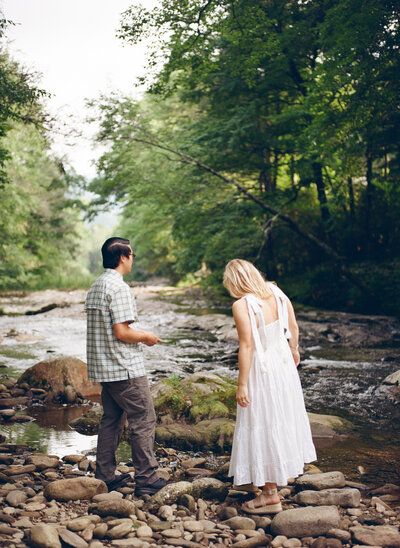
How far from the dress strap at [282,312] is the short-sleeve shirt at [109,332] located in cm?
115

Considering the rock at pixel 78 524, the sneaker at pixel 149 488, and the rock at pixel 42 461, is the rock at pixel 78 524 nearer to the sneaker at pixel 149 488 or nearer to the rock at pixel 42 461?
the sneaker at pixel 149 488

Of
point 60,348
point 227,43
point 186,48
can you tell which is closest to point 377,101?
point 186,48

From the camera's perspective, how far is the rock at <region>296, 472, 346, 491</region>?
4547 millimetres

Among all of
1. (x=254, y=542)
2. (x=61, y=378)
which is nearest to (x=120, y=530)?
(x=254, y=542)

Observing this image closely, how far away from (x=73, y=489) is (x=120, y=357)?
1143mm

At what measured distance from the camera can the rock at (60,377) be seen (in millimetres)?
8469

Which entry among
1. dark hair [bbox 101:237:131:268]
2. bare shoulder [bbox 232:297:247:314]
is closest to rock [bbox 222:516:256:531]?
bare shoulder [bbox 232:297:247:314]

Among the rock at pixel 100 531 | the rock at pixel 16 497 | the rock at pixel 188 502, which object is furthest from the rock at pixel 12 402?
the rock at pixel 100 531

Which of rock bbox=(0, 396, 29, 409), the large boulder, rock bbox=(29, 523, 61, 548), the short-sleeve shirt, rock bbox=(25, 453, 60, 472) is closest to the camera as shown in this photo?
rock bbox=(29, 523, 61, 548)

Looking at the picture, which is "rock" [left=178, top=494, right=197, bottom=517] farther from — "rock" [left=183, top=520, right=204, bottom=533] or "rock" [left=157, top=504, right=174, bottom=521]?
"rock" [left=183, top=520, right=204, bottom=533]

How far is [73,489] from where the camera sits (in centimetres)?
431

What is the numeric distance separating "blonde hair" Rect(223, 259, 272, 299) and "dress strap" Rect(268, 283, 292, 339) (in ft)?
0.24

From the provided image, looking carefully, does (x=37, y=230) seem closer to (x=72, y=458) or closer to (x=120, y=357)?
(x=72, y=458)

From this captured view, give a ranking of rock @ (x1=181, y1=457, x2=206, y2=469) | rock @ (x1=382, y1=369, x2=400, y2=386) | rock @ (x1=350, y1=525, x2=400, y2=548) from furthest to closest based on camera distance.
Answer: rock @ (x1=382, y1=369, x2=400, y2=386) < rock @ (x1=181, y1=457, x2=206, y2=469) < rock @ (x1=350, y1=525, x2=400, y2=548)
